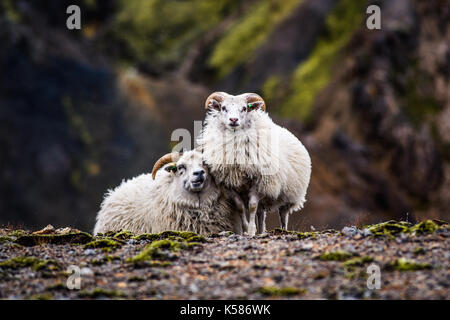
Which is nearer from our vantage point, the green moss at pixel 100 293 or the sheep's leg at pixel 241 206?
the green moss at pixel 100 293

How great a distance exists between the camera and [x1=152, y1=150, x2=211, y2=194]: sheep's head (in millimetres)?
11359

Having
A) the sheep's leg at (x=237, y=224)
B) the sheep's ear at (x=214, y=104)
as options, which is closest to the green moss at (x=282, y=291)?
the sheep's leg at (x=237, y=224)

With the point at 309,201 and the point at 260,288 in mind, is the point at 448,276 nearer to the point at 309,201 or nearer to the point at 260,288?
the point at 260,288

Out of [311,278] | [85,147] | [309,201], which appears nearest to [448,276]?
[311,278]

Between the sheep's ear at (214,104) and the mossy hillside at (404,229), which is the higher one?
the sheep's ear at (214,104)

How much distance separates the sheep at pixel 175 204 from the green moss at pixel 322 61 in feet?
67.3

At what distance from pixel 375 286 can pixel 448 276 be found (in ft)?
3.04

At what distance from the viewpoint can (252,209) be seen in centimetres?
1095

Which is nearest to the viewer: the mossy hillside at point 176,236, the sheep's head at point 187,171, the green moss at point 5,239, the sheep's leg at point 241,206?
the mossy hillside at point 176,236

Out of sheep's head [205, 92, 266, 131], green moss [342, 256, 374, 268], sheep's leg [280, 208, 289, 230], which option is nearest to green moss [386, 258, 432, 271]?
green moss [342, 256, 374, 268]

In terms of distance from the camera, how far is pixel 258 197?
1111 cm

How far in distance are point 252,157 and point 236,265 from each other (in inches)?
138

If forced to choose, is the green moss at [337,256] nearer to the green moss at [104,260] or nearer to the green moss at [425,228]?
the green moss at [425,228]

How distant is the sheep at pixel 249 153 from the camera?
1102 cm
